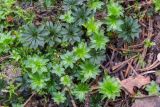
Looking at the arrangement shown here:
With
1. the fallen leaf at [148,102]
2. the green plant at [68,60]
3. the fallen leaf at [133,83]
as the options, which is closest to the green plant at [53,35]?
the green plant at [68,60]

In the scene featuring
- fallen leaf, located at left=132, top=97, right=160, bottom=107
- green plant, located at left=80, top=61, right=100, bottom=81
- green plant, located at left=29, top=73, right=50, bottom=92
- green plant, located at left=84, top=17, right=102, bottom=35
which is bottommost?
fallen leaf, located at left=132, top=97, right=160, bottom=107

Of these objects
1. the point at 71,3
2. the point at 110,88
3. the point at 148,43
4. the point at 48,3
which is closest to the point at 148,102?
the point at 110,88

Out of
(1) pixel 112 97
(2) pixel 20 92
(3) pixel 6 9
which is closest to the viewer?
(1) pixel 112 97

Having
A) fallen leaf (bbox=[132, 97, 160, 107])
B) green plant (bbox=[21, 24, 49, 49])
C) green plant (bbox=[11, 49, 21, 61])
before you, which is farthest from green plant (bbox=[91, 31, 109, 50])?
green plant (bbox=[11, 49, 21, 61])

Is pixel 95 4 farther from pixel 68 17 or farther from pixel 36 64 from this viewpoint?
pixel 36 64

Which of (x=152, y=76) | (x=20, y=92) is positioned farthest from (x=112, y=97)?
(x=20, y=92)

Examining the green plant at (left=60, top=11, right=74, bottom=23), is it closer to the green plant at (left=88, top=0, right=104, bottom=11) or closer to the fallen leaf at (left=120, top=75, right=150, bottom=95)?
the green plant at (left=88, top=0, right=104, bottom=11)

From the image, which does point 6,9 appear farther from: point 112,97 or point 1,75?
point 112,97
